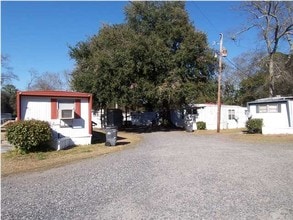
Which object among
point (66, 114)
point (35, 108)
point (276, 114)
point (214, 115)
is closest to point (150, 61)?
point (214, 115)

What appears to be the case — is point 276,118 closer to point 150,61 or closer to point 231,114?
point 231,114

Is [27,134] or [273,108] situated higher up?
[273,108]

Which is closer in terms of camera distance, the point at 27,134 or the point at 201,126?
the point at 27,134

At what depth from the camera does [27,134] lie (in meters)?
13.8

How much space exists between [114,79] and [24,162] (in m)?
15.7

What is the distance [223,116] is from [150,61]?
8.83 m

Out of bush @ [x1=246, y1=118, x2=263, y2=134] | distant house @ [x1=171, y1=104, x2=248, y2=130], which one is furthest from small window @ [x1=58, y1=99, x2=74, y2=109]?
distant house @ [x1=171, y1=104, x2=248, y2=130]

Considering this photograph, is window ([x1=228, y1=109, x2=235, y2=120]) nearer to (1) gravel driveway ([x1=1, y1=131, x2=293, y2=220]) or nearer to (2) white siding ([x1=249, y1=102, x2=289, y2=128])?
(2) white siding ([x1=249, y1=102, x2=289, y2=128])

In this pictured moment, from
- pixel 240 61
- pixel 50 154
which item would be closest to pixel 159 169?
pixel 50 154

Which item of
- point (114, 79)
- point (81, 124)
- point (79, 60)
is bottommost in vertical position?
point (81, 124)

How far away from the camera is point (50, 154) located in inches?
545

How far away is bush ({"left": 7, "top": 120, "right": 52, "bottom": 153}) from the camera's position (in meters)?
13.7

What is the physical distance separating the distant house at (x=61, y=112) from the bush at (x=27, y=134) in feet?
3.82

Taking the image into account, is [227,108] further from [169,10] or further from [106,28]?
[106,28]
